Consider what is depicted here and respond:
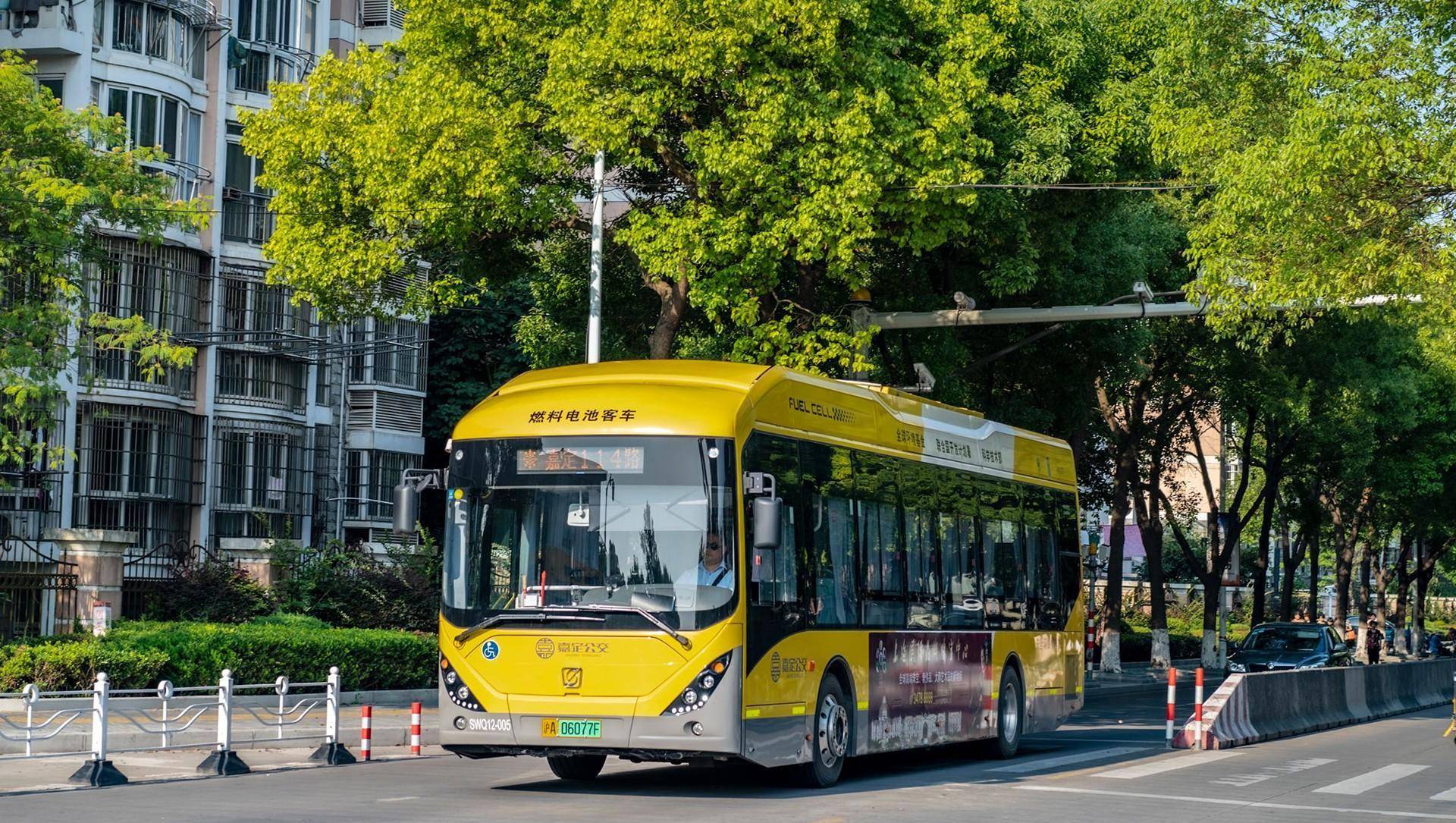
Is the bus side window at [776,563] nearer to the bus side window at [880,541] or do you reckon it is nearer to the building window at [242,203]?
the bus side window at [880,541]

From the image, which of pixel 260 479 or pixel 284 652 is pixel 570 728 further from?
pixel 260 479

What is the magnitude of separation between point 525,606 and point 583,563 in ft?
1.97

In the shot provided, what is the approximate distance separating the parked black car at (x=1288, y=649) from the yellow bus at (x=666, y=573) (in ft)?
70.3

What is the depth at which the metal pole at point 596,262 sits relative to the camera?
24188 mm

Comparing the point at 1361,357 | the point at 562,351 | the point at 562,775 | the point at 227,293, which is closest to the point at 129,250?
the point at 227,293

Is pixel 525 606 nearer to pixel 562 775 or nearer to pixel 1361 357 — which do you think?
pixel 562 775

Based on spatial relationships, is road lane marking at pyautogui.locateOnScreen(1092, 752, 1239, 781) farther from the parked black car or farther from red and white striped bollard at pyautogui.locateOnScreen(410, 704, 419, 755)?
the parked black car

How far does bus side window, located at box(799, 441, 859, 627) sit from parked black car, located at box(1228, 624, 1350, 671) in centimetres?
2181

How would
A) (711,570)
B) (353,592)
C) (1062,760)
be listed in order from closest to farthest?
(711,570) < (1062,760) < (353,592)

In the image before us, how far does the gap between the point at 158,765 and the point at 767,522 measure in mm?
7090

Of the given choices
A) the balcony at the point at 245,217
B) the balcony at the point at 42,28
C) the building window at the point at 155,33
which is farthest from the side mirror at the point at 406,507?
the balcony at the point at 245,217

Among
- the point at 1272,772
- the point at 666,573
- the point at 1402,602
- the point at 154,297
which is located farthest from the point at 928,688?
the point at 1402,602

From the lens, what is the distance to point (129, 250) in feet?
114

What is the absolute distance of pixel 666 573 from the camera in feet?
47.9
